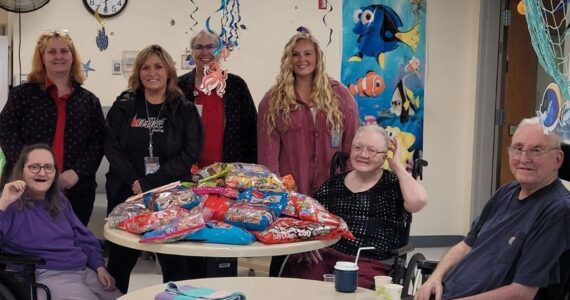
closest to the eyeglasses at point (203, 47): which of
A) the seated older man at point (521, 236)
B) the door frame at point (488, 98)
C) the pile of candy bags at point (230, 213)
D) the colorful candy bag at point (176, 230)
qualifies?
the pile of candy bags at point (230, 213)

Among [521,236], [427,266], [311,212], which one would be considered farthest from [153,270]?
[521,236]

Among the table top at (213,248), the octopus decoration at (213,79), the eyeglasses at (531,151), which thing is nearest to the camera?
the eyeglasses at (531,151)

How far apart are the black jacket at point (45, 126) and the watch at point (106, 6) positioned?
1506 mm

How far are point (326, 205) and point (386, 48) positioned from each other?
8.51 ft

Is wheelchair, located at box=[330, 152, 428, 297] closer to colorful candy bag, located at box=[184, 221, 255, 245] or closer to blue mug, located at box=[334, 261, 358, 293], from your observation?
blue mug, located at box=[334, 261, 358, 293]

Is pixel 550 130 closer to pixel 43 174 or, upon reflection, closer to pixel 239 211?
pixel 239 211

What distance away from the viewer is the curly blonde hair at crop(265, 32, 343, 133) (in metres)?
3.69

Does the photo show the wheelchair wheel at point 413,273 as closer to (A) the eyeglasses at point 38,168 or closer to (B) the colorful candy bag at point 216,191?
(B) the colorful candy bag at point 216,191

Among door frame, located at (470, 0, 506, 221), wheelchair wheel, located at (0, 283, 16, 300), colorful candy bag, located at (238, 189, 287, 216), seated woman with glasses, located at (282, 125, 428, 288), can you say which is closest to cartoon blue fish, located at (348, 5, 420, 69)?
door frame, located at (470, 0, 506, 221)

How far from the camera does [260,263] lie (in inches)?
193

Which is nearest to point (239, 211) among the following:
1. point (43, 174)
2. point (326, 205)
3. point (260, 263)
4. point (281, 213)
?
point (281, 213)

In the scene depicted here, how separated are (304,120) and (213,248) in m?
1.16

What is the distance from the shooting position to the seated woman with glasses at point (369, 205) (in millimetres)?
3205

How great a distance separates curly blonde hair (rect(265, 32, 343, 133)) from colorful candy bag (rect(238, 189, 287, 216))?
0.70 metres
